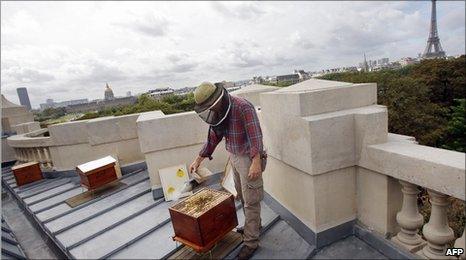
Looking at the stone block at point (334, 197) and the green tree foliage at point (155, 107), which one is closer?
the stone block at point (334, 197)

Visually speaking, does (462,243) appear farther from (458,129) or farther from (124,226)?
(458,129)

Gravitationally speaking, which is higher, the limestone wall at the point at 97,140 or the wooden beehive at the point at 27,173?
the limestone wall at the point at 97,140

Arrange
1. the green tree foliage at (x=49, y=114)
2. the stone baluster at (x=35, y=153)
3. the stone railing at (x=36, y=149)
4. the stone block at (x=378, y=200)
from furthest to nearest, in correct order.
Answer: the green tree foliage at (x=49, y=114) → the stone baluster at (x=35, y=153) → the stone railing at (x=36, y=149) → the stone block at (x=378, y=200)

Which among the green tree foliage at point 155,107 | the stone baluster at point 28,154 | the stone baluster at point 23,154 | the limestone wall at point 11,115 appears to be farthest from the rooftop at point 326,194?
the green tree foliage at point 155,107

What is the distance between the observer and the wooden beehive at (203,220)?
3023 millimetres

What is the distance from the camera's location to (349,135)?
3.04 meters

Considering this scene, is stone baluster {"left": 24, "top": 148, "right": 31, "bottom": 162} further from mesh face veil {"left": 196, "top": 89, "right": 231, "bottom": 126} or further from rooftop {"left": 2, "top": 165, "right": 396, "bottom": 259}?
mesh face veil {"left": 196, "top": 89, "right": 231, "bottom": 126}

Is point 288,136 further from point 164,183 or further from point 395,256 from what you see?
point 164,183

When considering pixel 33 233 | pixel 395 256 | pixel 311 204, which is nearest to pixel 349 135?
pixel 311 204

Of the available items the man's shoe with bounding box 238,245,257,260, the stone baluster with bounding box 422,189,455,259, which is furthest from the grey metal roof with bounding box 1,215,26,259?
the stone baluster with bounding box 422,189,455,259

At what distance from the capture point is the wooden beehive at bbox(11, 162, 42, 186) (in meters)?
7.63

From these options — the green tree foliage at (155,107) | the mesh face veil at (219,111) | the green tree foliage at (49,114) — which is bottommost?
the green tree foliage at (49,114)

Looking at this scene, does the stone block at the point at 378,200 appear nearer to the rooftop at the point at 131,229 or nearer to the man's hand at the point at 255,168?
the rooftop at the point at 131,229

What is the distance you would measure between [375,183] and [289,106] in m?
1.22
